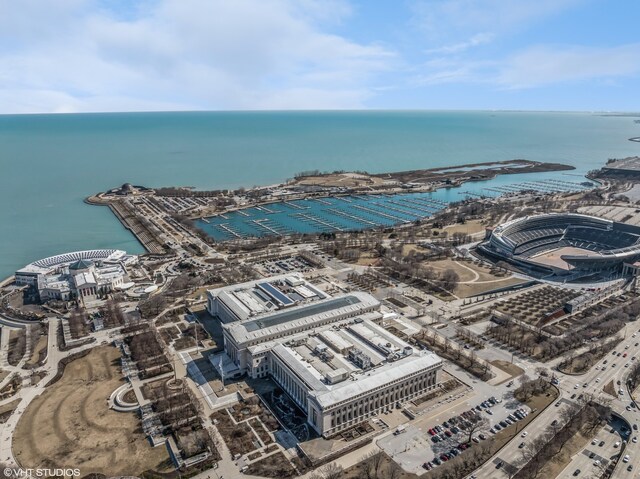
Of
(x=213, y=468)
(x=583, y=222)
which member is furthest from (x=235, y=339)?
(x=583, y=222)

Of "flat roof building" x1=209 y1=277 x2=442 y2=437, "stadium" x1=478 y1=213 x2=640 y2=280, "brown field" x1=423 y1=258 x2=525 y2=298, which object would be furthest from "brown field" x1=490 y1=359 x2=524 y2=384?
"stadium" x1=478 y1=213 x2=640 y2=280

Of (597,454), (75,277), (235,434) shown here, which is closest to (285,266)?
(75,277)

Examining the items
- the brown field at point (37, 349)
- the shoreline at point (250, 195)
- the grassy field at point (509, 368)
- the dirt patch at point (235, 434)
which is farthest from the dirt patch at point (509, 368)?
the shoreline at point (250, 195)

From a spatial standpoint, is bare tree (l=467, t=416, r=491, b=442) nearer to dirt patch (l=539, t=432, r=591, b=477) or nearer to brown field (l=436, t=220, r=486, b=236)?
dirt patch (l=539, t=432, r=591, b=477)

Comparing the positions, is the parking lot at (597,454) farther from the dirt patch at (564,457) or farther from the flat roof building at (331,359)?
the flat roof building at (331,359)

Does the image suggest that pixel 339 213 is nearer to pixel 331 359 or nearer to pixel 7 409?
pixel 331 359

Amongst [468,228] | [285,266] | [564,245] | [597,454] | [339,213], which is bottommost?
[597,454]

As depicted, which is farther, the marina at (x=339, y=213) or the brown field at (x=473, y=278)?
the marina at (x=339, y=213)
